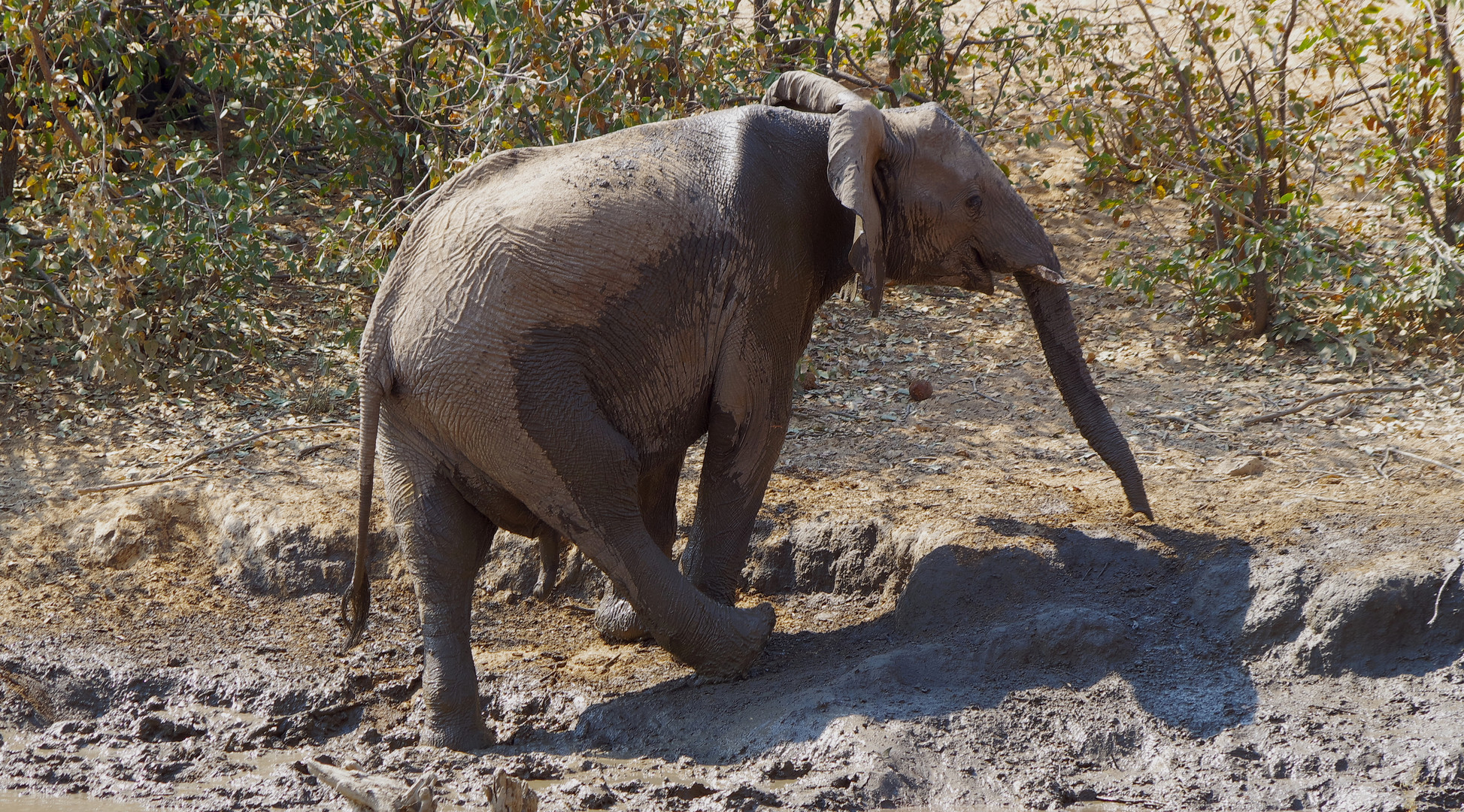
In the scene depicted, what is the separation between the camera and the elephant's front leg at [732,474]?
15.8 feet

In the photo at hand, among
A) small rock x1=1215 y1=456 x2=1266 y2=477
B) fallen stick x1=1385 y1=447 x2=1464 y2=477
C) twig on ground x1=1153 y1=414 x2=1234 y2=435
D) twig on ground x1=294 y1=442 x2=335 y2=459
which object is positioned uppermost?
fallen stick x1=1385 y1=447 x2=1464 y2=477

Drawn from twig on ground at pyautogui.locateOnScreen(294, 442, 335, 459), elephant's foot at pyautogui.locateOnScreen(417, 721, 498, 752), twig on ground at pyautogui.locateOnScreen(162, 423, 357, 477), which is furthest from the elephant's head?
twig on ground at pyautogui.locateOnScreen(162, 423, 357, 477)

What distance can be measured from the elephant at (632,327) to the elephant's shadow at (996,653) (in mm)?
276

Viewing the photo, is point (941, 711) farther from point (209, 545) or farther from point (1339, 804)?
point (209, 545)

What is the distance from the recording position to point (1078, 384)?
5.50 m

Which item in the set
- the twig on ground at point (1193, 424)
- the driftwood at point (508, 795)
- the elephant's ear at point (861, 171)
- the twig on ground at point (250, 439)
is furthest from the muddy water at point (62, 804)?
the twig on ground at point (1193, 424)

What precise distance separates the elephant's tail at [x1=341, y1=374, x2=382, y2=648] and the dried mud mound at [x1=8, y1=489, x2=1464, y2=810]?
0.39 m

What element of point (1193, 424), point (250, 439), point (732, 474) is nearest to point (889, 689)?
point (732, 474)

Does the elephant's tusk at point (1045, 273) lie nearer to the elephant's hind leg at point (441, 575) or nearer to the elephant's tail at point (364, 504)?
the elephant's hind leg at point (441, 575)

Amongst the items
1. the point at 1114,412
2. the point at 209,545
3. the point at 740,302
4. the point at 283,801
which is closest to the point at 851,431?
the point at 1114,412

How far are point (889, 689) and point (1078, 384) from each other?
1641 mm

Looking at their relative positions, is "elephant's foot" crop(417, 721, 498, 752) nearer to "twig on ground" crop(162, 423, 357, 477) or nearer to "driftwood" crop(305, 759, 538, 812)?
"driftwood" crop(305, 759, 538, 812)

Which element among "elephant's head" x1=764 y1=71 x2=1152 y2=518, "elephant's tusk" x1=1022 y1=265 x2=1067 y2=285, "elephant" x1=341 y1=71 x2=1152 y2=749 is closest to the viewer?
"elephant" x1=341 y1=71 x2=1152 y2=749

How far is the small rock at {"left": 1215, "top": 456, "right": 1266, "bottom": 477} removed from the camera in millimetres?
6281
